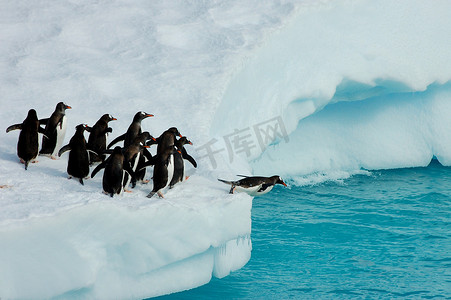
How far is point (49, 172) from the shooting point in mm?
5328

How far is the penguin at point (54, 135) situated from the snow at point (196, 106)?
0.56 ft

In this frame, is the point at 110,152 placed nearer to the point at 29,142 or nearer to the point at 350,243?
the point at 29,142

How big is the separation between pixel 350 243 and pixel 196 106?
91.7 inches

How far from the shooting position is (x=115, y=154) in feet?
16.3

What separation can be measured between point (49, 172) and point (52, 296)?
5.59 feet

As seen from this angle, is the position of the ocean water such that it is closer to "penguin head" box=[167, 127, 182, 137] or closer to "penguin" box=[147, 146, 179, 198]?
"penguin" box=[147, 146, 179, 198]

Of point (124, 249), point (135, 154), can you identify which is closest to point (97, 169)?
point (135, 154)

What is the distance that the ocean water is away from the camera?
5051 mm

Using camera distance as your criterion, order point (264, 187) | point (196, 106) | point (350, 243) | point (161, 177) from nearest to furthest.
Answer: point (161, 177), point (264, 187), point (350, 243), point (196, 106)

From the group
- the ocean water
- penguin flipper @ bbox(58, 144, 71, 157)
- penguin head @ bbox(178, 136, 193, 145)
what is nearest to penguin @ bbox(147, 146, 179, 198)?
penguin head @ bbox(178, 136, 193, 145)

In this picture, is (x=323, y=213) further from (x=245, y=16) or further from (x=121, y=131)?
(x=245, y=16)

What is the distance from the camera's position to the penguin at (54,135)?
575cm

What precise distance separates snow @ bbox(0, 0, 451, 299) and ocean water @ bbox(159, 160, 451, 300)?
0.41 metres

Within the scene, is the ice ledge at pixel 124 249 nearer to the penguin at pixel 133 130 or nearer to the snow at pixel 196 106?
the snow at pixel 196 106
